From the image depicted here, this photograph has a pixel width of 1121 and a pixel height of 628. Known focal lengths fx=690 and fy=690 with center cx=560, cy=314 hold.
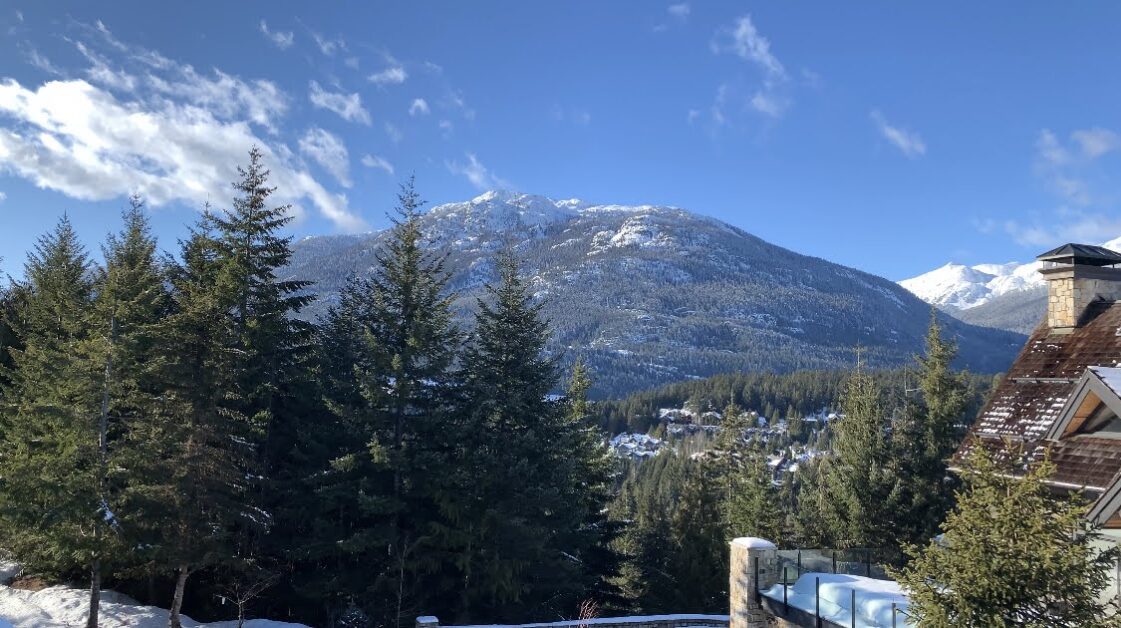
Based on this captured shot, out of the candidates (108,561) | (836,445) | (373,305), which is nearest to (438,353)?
(373,305)

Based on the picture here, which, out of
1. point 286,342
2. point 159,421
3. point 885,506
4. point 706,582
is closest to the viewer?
point 159,421

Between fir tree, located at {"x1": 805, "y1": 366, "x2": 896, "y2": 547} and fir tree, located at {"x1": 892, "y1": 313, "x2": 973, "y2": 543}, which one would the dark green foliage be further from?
fir tree, located at {"x1": 892, "y1": 313, "x2": 973, "y2": 543}

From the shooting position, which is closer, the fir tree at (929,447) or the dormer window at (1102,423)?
the dormer window at (1102,423)

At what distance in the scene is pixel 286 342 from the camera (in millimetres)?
21125

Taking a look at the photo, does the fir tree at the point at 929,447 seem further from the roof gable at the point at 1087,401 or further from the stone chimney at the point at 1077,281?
the roof gable at the point at 1087,401

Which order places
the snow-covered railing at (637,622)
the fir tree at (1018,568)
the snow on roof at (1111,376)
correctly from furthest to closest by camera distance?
the snow-covered railing at (637,622) < the snow on roof at (1111,376) < the fir tree at (1018,568)

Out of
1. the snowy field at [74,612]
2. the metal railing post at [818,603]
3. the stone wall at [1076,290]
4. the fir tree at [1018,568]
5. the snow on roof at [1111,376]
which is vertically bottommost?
the snowy field at [74,612]

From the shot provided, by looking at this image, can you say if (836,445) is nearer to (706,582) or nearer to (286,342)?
(706,582)

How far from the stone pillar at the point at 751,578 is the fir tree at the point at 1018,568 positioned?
6834 millimetres

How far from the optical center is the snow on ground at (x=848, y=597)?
11789 mm

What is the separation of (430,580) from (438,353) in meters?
6.70

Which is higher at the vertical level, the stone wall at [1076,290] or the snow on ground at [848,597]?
the stone wall at [1076,290]

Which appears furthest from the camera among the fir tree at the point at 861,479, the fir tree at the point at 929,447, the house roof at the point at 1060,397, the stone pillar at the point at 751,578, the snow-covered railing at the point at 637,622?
Answer: the fir tree at the point at 861,479

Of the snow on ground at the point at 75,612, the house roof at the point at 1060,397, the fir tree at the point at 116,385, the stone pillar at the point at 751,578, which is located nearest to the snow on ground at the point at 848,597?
the stone pillar at the point at 751,578
